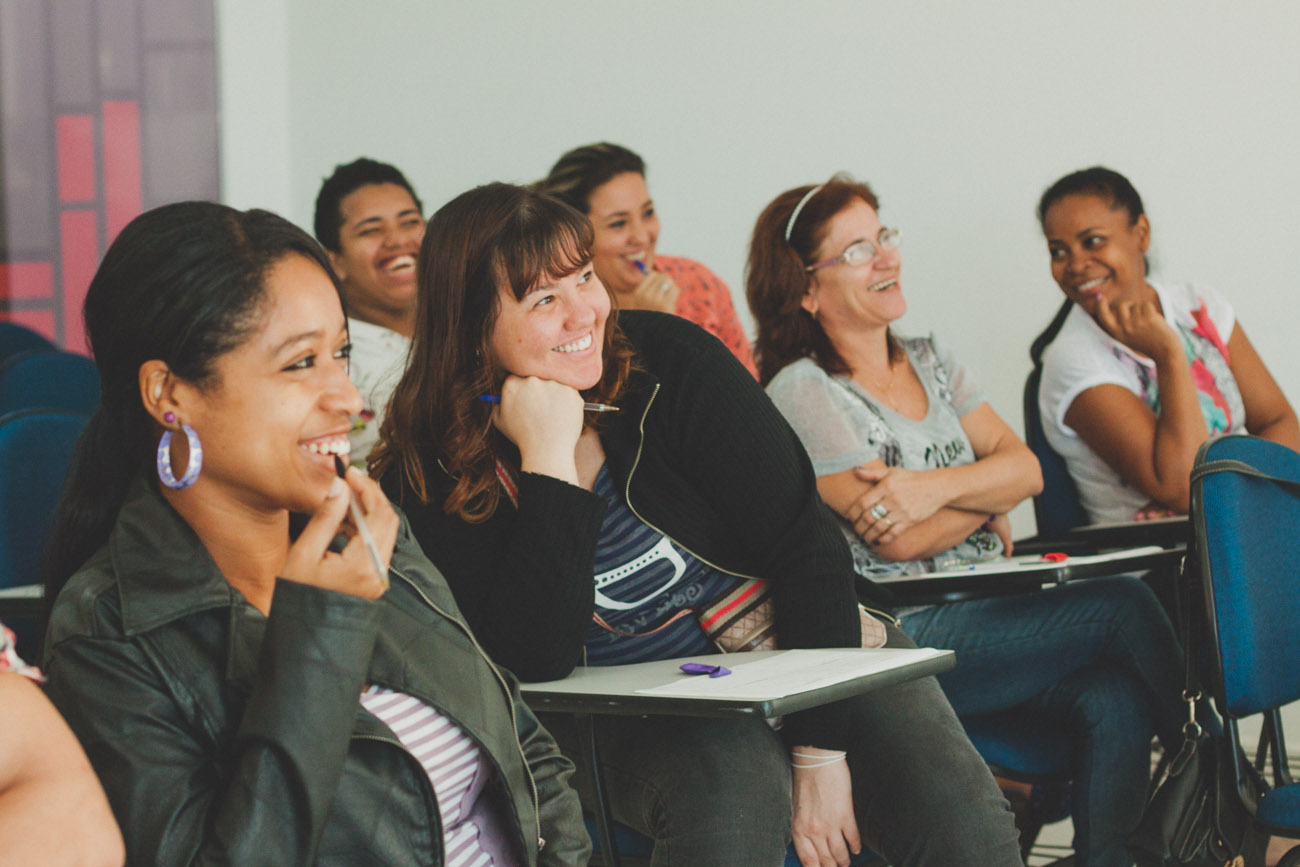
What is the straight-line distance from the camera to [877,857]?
5.89 feet

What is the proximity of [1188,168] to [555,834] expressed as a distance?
302 centimetres

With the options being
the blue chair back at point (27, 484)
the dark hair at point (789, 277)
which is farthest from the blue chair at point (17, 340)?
the dark hair at point (789, 277)

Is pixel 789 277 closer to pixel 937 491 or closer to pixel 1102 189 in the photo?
pixel 937 491

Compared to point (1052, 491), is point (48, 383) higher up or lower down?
higher up

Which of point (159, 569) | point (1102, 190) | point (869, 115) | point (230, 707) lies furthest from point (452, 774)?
point (869, 115)

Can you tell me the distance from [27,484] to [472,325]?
39.4 inches

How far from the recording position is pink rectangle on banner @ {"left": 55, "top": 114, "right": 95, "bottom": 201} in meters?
4.31

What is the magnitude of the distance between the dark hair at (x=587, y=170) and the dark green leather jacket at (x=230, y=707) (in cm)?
213

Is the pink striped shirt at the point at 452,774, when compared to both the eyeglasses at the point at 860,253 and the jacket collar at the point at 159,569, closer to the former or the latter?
the jacket collar at the point at 159,569

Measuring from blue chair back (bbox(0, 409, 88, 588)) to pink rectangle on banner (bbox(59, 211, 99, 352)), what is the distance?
6.90ft

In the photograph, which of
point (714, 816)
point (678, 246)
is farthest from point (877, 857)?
point (678, 246)

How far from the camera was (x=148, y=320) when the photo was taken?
1187 millimetres

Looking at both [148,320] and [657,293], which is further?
[657,293]

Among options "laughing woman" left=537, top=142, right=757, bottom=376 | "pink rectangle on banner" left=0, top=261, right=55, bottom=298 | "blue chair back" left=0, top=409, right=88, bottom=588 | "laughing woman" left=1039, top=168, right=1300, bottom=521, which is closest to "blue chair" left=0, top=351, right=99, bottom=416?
"blue chair back" left=0, top=409, right=88, bottom=588
